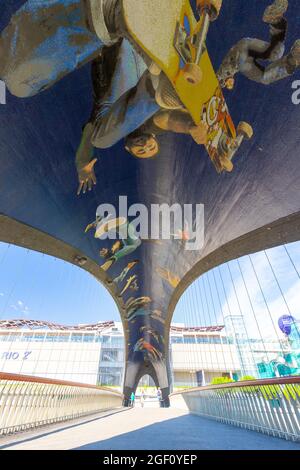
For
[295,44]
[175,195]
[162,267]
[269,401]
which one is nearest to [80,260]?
[162,267]

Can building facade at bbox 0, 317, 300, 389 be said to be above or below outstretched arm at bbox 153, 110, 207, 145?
above

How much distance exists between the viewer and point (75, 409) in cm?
718

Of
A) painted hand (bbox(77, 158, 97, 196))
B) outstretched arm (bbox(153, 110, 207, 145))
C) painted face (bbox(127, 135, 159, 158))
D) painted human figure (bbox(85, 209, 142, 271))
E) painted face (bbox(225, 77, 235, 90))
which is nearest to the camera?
painted face (bbox(225, 77, 235, 90))

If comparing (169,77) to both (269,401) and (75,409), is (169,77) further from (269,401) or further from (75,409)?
(75,409)

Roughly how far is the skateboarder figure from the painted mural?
0.01 m

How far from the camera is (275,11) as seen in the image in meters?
3.23

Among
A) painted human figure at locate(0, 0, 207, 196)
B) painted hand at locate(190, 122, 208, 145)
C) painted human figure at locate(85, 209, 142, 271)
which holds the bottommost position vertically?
painted human figure at locate(0, 0, 207, 196)

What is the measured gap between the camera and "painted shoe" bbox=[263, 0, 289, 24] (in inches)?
123

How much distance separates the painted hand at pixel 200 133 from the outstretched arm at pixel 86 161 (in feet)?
6.28

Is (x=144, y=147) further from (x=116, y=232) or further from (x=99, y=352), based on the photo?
(x=99, y=352)

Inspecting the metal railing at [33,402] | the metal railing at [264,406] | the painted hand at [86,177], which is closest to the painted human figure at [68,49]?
the painted hand at [86,177]

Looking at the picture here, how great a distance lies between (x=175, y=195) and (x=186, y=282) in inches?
295

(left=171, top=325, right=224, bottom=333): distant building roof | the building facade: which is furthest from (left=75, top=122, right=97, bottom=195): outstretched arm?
(left=171, top=325, right=224, bottom=333): distant building roof

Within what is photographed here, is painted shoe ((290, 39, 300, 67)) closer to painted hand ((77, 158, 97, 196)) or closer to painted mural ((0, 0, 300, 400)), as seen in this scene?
painted mural ((0, 0, 300, 400))
